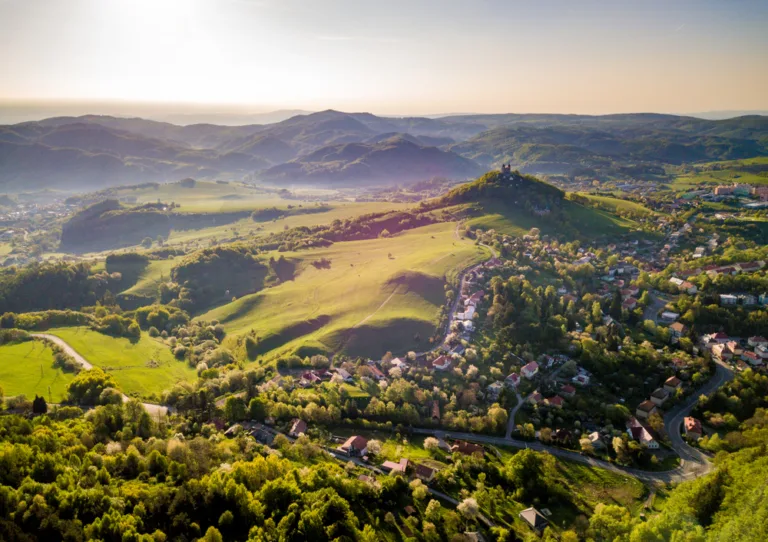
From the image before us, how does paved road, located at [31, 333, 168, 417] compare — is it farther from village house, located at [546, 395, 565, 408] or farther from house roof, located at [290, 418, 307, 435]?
village house, located at [546, 395, 565, 408]

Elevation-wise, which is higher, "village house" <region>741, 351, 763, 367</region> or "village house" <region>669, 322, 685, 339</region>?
"village house" <region>669, 322, 685, 339</region>

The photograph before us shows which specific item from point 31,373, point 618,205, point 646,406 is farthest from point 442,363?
point 618,205

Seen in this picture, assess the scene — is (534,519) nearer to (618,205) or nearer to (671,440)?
(671,440)

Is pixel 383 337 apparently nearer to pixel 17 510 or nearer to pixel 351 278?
pixel 351 278

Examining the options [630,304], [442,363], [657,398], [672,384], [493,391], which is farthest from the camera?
[630,304]

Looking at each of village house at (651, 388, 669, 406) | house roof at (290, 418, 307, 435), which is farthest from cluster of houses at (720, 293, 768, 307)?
house roof at (290, 418, 307, 435)

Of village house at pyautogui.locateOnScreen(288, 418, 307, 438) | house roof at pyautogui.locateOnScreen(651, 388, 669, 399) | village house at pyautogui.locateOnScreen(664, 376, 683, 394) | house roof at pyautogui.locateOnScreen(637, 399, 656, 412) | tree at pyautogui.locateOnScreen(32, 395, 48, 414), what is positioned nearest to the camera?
tree at pyautogui.locateOnScreen(32, 395, 48, 414)
